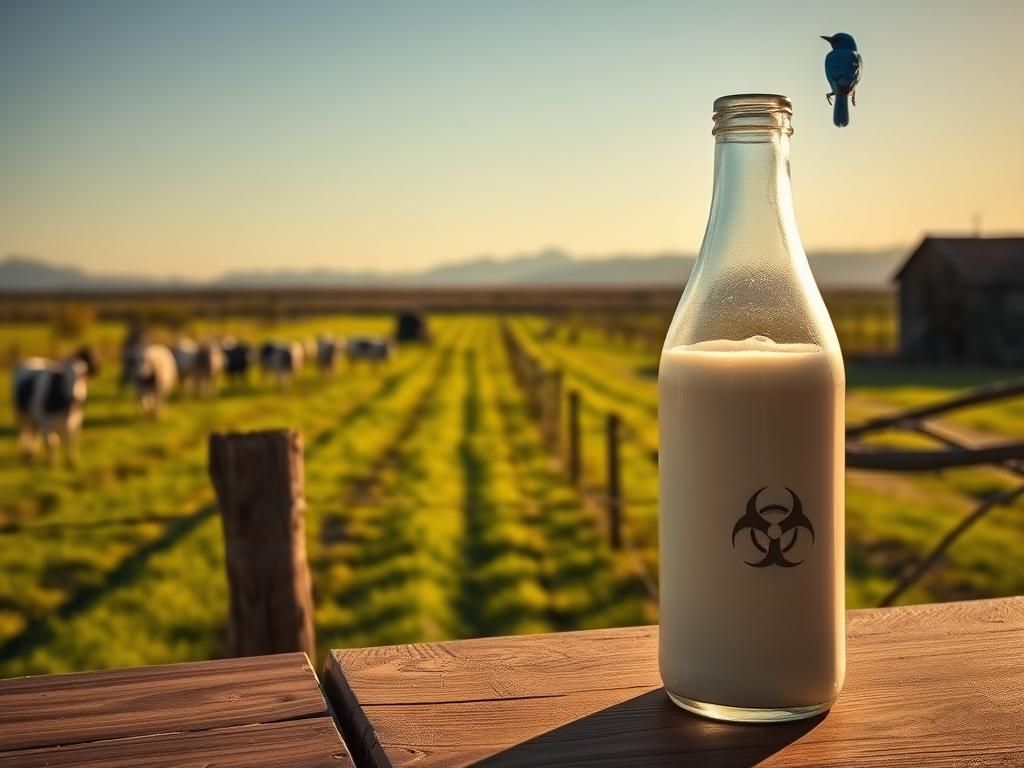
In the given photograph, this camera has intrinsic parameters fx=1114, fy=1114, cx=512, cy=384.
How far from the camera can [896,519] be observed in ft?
31.4

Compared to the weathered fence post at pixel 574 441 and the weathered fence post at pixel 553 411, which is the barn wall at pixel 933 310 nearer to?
the weathered fence post at pixel 553 411

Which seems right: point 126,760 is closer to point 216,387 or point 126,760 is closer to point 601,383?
point 601,383

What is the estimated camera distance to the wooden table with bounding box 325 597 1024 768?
97cm

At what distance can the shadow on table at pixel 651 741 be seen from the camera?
3.16ft

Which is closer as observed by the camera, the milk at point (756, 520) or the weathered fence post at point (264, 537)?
the milk at point (756, 520)

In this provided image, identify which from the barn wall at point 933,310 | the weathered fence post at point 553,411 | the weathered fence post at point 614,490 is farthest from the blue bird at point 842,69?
the barn wall at point 933,310

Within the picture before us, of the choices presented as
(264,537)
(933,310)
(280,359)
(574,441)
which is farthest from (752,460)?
(933,310)

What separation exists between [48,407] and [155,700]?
1517 centimetres

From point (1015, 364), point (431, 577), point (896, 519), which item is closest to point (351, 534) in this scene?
point (431, 577)

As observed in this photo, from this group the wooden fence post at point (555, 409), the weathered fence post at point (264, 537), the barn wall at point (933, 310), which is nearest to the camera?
the weathered fence post at point (264, 537)

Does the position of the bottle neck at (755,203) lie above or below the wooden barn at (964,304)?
above

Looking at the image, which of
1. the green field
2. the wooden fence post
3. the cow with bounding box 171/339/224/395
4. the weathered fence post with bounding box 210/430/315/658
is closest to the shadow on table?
the weathered fence post with bounding box 210/430/315/658

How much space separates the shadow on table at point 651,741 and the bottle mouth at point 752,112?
57cm

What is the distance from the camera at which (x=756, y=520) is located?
3.38ft
